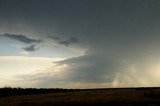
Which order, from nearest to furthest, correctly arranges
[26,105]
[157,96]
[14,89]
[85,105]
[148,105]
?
[148,105], [85,105], [26,105], [157,96], [14,89]

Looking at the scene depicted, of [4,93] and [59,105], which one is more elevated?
[4,93]

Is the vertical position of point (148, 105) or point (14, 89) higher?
point (14, 89)

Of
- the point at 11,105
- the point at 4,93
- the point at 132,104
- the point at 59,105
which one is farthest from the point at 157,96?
the point at 4,93

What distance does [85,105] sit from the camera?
50.5 metres

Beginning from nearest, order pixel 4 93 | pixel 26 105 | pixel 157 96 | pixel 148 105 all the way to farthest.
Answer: pixel 148 105 → pixel 26 105 → pixel 157 96 → pixel 4 93

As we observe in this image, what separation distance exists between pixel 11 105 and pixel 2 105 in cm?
170

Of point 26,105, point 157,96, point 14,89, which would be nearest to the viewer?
point 26,105

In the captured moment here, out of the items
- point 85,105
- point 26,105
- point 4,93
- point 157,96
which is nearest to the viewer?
point 85,105

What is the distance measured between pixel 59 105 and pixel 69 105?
1.81m

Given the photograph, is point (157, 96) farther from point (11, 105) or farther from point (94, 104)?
point (11, 105)

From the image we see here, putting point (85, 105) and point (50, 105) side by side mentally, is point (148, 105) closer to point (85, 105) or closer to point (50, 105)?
point (85, 105)

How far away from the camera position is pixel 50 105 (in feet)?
171

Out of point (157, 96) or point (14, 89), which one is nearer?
point (157, 96)

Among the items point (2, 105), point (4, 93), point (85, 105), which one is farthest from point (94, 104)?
point (4, 93)
